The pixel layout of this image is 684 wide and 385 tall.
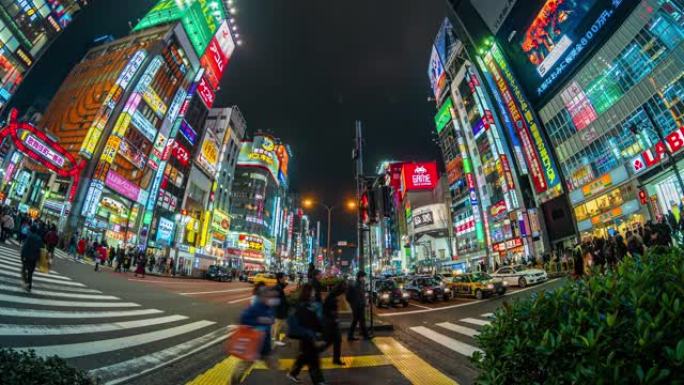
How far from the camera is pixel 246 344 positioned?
462 centimetres

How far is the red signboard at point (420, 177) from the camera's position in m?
85.1

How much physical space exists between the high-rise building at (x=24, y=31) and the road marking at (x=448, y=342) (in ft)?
173

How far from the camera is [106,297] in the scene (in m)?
11.8

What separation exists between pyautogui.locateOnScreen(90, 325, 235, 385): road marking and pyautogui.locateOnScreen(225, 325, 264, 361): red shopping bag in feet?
3.41

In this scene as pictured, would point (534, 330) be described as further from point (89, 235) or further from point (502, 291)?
point (89, 235)

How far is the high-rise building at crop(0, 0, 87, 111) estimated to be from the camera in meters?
34.7

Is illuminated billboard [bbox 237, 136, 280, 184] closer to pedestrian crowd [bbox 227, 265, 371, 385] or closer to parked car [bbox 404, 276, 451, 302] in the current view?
parked car [bbox 404, 276, 451, 302]

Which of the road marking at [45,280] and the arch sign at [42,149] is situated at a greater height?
the arch sign at [42,149]

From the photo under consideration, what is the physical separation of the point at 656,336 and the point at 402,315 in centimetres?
1371

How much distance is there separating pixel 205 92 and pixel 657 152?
69.9 metres

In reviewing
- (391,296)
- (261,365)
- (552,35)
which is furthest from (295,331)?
(552,35)

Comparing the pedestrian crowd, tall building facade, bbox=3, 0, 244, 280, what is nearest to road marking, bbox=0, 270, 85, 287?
the pedestrian crowd

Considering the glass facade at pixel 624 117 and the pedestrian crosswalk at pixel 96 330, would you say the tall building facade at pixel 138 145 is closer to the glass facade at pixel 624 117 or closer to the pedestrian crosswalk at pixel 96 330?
the pedestrian crosswalk at pixel 96 330

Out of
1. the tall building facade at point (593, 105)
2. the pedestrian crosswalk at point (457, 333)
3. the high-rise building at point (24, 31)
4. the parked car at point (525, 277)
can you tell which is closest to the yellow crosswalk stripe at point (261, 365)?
the pedestrian crosswalk at point (457, 333)
